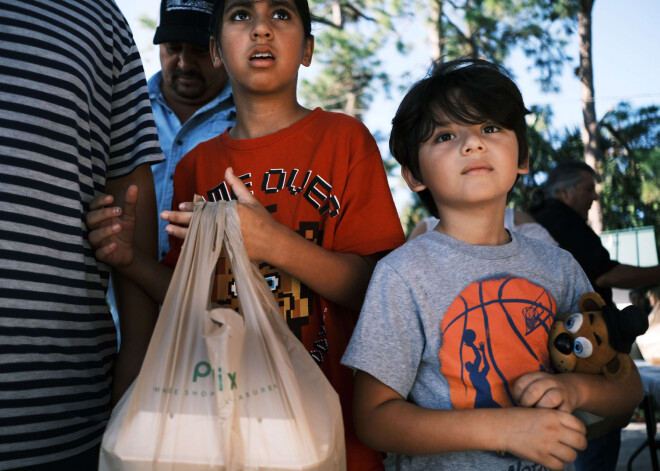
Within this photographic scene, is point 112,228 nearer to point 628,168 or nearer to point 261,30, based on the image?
point 261,30

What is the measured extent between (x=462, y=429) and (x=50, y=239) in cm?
93

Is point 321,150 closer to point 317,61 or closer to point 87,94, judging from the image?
point 87,94

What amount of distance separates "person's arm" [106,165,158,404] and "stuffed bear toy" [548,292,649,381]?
1.00m

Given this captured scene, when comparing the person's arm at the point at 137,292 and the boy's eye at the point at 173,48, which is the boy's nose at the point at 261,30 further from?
the boy's eye at the point at 173,48

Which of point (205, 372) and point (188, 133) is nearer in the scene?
point (205, 372)

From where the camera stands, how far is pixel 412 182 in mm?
1700

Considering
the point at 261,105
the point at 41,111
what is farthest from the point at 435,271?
the point at 41,111

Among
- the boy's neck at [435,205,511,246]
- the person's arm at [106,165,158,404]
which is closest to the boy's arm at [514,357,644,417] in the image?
the boy's neck at [435,205,511,246]

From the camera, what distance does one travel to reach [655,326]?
4.11m

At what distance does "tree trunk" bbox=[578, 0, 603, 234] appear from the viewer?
34.9 ft

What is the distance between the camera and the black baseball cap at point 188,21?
2473mm

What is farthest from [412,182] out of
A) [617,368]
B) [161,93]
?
[161,93]

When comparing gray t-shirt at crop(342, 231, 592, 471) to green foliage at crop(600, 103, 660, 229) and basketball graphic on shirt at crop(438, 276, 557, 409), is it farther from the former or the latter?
green foliage at crop(600, 103, 660, 229)

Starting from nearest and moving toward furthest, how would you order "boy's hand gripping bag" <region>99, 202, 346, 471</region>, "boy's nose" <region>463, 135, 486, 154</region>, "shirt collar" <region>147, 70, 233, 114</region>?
"boy's hand gripping bag" <region>99, 202, 346, 471</region> < "boy's nose" <region>463, 135, 486, 154</region> < "shirt collar" <region>147, 70, 233, 114</region>
